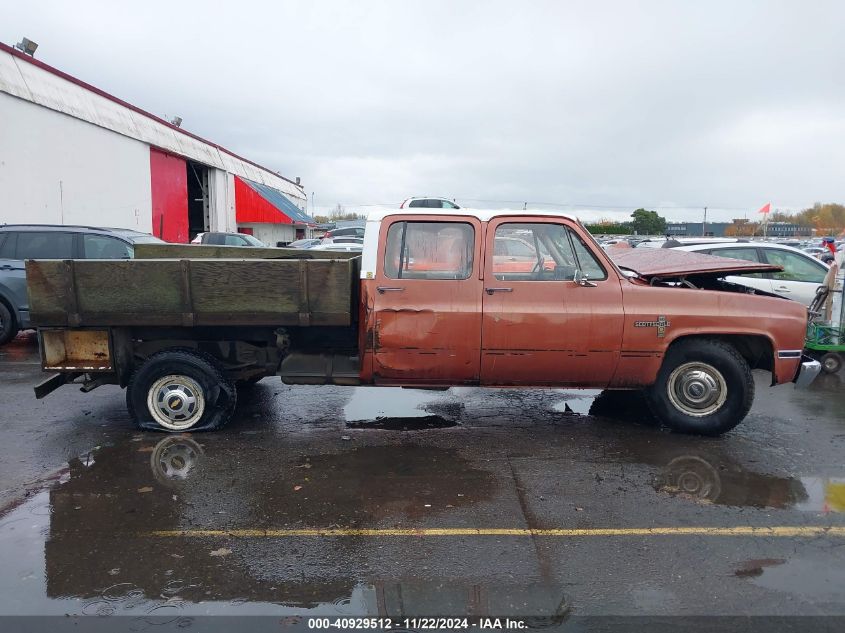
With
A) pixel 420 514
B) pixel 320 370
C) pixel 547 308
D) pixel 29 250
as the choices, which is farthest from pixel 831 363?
pixel 29 250

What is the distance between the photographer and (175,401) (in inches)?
219

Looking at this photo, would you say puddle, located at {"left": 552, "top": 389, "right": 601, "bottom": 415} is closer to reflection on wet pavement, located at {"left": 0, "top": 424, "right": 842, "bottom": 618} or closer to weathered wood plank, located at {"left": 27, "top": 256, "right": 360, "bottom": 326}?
reflection on wet pavement, located at {"left": 0, "top": 424, "right": 842, "bottom": 618}

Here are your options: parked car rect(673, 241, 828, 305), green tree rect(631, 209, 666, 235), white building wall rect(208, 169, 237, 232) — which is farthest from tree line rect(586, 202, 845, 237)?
parked car rect(673, 241, 828, 305)

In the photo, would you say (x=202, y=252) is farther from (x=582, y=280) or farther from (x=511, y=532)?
(x=511, y=532)

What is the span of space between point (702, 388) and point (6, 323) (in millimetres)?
9815

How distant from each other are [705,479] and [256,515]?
131 inches

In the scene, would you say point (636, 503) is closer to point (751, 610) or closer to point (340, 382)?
point (751, 610)

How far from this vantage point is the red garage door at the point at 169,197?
77.7ft

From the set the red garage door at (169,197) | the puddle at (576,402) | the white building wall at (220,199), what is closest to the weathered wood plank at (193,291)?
the puddle at (576,402)

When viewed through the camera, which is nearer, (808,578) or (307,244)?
(808,578)

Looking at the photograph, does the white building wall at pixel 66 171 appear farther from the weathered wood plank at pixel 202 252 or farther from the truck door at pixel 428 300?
the truck door at pixel 428 300

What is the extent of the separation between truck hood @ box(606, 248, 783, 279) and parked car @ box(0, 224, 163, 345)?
7.58 metres

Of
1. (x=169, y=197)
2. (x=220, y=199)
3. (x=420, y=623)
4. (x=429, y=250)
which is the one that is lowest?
(x=420, y=623)

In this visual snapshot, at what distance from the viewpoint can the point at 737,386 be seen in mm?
5398
